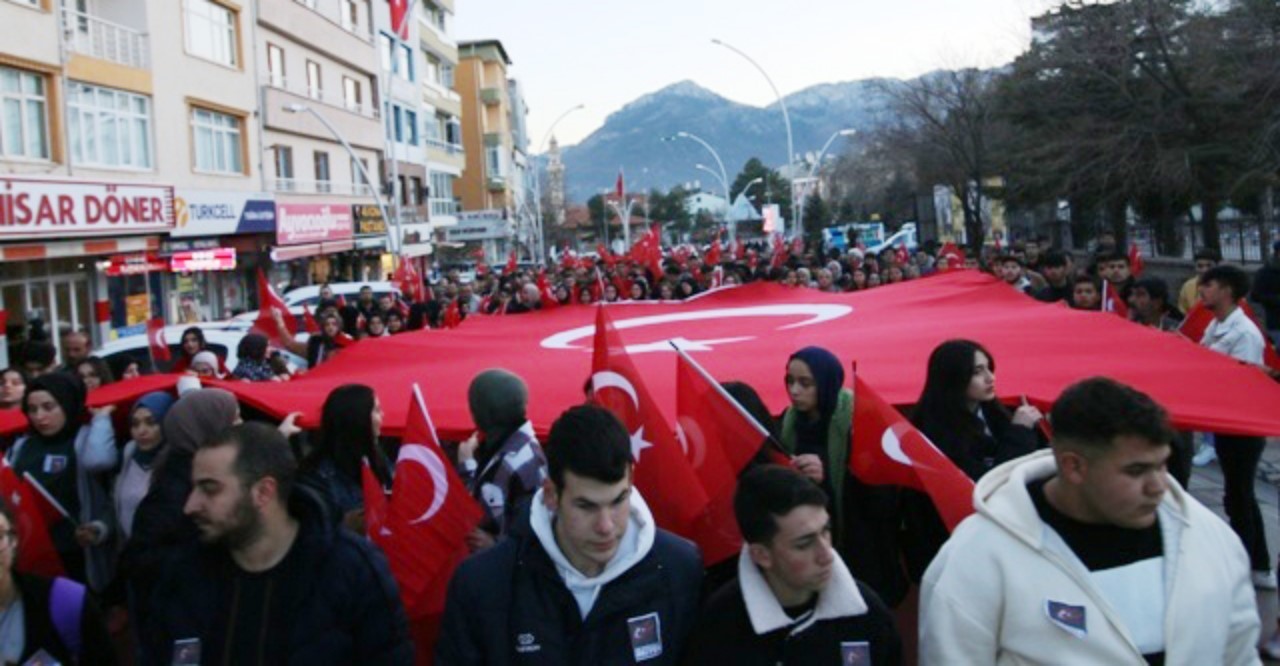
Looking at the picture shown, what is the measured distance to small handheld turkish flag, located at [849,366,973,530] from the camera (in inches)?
159

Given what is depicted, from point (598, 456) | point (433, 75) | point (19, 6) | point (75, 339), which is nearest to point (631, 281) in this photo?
point (75, 339)

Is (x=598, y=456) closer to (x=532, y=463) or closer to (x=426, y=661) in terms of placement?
(x=532, y=463)

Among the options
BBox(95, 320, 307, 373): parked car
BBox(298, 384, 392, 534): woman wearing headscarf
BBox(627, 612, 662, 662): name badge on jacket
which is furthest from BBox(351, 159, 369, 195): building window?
BBox(627, 612, 662, 662): name badge on jacket

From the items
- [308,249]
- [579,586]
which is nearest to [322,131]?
[308,249]

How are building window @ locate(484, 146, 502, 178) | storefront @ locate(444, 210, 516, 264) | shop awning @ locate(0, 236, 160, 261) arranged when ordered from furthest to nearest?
building window @ locate(484, 146, 502, 178)
storefront @ locate(444, 210, 516, 264)
shop awning @ locate(0, 236, 160, 261)

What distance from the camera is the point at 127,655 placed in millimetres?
5227

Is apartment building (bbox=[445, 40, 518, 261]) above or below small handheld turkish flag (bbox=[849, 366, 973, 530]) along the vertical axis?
above

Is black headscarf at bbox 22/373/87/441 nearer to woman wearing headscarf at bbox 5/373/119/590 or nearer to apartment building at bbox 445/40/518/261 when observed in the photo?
woman wearing headscarf at bbox 5/373/119/590

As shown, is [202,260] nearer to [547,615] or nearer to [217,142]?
[217,142]

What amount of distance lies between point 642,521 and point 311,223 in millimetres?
33307

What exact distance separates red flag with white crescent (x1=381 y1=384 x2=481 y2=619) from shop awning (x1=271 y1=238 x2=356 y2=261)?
28901 millimetres

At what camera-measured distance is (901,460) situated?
165 inches

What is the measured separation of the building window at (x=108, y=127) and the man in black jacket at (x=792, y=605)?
23363 mm

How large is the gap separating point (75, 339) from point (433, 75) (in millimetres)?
49193
